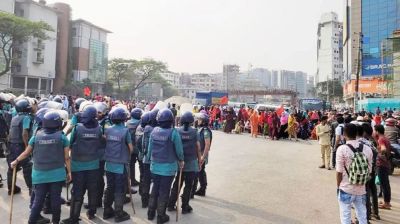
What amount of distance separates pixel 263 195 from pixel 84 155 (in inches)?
154

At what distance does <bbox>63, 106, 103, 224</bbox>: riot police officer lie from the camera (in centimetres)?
526

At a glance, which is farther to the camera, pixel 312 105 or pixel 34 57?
pixel 34 57

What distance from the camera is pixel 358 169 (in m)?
4.31

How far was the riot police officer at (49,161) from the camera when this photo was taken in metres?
4.76

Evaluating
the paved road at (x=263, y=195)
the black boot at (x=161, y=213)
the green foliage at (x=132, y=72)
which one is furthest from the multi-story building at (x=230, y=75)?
the black boot at (x=161, y=213)

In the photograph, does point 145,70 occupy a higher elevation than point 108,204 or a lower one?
higher

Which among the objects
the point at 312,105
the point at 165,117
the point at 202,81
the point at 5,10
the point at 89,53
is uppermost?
the point at 202,81

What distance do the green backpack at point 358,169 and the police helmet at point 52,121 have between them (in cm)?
399

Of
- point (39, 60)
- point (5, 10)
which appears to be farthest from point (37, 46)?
point (5, 10)

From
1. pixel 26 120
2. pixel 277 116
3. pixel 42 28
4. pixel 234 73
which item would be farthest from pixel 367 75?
pixel 234 73

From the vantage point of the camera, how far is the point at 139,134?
6.70m

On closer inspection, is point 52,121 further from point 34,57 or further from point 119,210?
point 34,57

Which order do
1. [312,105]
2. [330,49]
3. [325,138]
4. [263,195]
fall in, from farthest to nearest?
[330,49] < [312,105] < [325,138] < [263,195]

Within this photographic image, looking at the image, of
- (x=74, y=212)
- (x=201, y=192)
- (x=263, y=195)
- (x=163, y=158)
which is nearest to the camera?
(x=74, y=212)
